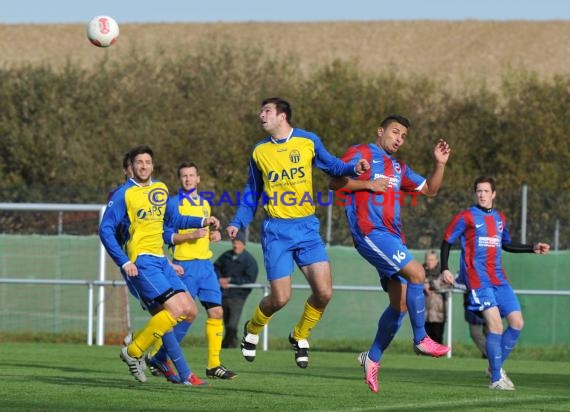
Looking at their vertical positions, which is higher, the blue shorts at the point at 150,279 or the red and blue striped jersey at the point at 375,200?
the red and blue striped jersey at the point at 375,200

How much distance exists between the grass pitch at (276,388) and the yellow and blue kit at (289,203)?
119 centimetres

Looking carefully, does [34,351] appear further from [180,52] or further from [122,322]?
[180,52]

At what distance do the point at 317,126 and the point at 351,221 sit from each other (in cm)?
2923

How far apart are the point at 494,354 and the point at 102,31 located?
6362 mm

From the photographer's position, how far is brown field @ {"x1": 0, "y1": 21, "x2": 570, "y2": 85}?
68000 mm

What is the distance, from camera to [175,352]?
37.8ft

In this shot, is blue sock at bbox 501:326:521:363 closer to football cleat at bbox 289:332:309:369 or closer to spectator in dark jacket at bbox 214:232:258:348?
football cleat at bbox 289:332:309:369

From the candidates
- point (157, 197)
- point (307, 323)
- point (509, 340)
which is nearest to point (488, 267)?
point (509, 340)

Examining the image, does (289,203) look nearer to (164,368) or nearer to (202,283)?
(164,368)

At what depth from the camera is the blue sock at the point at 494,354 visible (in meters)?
12.4

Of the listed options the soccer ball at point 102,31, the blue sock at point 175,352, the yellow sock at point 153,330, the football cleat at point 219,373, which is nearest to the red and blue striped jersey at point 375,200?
the yellow sock at point 153,330

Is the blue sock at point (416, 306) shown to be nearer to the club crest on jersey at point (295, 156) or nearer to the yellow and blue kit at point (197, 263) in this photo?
the club crest on jersey at point (295, 156)

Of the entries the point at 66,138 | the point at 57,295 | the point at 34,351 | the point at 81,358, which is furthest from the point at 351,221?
the point at 66,138

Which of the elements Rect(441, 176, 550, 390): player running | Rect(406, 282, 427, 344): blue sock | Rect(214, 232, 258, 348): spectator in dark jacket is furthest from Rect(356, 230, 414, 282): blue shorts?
Rect(214, 232, 258, 348): spectator in dark jacket
